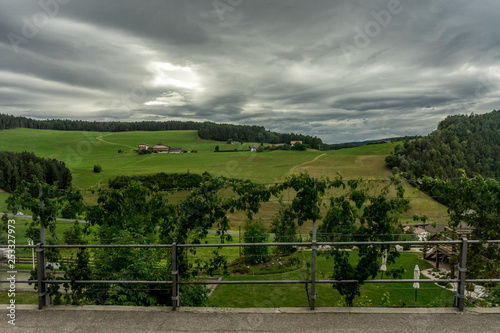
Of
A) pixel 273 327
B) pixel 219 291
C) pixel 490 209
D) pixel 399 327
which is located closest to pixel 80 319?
pixel 273 327

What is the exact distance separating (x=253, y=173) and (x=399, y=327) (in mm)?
43307

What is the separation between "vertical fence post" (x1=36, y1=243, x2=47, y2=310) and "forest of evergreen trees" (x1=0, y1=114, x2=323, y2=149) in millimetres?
63874

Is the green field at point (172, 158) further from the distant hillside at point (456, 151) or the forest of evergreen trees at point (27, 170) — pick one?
the distant hillside at point (456, 151)

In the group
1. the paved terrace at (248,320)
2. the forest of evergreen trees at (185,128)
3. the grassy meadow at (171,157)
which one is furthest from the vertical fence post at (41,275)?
the forest of evergreen trees at (185,128)

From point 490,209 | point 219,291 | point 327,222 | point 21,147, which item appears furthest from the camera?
point 21,147

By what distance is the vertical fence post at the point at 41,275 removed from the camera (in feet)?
12.7

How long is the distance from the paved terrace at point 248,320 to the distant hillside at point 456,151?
40232 mm

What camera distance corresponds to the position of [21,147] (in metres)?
58.3

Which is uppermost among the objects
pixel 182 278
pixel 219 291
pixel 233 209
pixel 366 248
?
pixel 233 209

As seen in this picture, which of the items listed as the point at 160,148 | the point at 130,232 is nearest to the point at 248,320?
the point at 130,232

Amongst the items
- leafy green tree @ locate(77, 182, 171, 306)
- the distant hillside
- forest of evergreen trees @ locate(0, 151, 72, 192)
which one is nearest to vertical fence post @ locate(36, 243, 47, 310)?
leafy green tree @ locate(77, 182, 171, 306)

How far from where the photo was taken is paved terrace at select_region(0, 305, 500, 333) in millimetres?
3377

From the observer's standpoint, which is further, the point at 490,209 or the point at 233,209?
the point at 233,209

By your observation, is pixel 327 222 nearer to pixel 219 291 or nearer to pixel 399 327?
pixel 399 327
